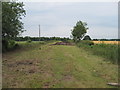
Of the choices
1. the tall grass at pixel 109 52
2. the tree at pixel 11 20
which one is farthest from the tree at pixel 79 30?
the tall grass at pixel 109 52

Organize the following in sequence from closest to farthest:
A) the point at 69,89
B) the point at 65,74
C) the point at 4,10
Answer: the point at 69,89, the point at 65,74, the point at 4,10

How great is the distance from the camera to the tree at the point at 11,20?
17.9m

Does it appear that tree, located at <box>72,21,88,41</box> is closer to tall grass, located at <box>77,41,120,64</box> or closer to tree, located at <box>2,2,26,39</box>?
tree, located at <box>2,2,26,39</box>

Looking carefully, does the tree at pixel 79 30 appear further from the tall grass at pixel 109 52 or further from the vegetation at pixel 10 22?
the tall grass at pixel 109 52

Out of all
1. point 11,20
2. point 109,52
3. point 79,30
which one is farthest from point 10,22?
point 79,30

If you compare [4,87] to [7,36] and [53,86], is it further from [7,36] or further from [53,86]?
[7,36]

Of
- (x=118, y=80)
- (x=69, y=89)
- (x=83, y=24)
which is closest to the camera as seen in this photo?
(x=69, y=89)

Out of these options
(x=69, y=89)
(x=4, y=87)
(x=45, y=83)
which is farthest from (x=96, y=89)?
(x=4, y=87)

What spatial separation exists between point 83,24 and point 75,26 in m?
2.07

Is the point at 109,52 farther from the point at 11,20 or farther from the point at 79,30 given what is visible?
the point at 79,30

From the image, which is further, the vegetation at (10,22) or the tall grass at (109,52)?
the vegetation at (10,22)

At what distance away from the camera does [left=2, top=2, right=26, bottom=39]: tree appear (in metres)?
17.9

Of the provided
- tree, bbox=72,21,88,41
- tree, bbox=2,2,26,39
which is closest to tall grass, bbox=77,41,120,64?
tree, bbox=2,2,26,39

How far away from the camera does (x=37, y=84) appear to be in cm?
559
